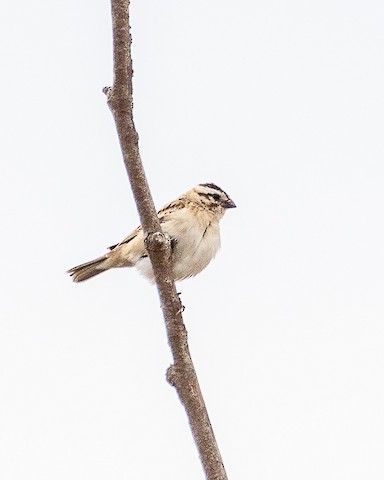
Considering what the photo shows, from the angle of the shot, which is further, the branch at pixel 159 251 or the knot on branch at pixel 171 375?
the knot on branch at pixel 171 375

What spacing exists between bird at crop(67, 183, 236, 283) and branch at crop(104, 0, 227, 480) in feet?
12.2

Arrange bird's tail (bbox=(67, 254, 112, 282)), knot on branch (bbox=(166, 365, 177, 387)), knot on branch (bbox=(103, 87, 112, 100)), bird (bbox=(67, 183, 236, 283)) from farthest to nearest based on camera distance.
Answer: bird's tail (bbox=(67, 254, 112, 282)) < bird (bbox=(67, 183, 236, 283)) < knot on branch (bbox=(166, 365, 177, 387)) < knot on branch (bbox=(103, 87, 112, 100))

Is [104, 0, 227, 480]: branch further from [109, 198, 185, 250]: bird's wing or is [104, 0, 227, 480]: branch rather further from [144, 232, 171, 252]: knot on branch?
[109, 198, 185, 250]: bird's wing

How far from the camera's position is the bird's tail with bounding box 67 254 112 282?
356 inches

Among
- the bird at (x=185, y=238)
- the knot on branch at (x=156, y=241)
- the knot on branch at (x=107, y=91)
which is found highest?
the bird at (x=185, y=238)

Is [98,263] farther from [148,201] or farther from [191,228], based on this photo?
[148,201]

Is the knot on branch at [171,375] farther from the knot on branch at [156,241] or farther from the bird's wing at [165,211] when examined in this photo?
the bird's wing at [165,211]

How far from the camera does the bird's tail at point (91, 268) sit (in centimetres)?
905

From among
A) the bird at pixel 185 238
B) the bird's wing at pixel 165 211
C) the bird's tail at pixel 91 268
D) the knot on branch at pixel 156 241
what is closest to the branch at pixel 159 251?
the knot on branch at pixel 156 241

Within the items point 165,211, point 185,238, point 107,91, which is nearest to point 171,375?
point 107,91

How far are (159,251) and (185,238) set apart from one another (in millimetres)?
4284

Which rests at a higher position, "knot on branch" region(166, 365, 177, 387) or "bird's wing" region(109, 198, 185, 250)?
"bird's wing" region(109, 198, 185, 250)

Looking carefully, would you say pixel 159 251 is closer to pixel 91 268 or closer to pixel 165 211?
pixel 165 211

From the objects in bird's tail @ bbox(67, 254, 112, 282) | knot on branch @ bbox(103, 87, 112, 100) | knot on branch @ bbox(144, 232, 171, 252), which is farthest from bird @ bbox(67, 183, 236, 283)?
knot on branch @ bbox(103, 87, 112, 100)
